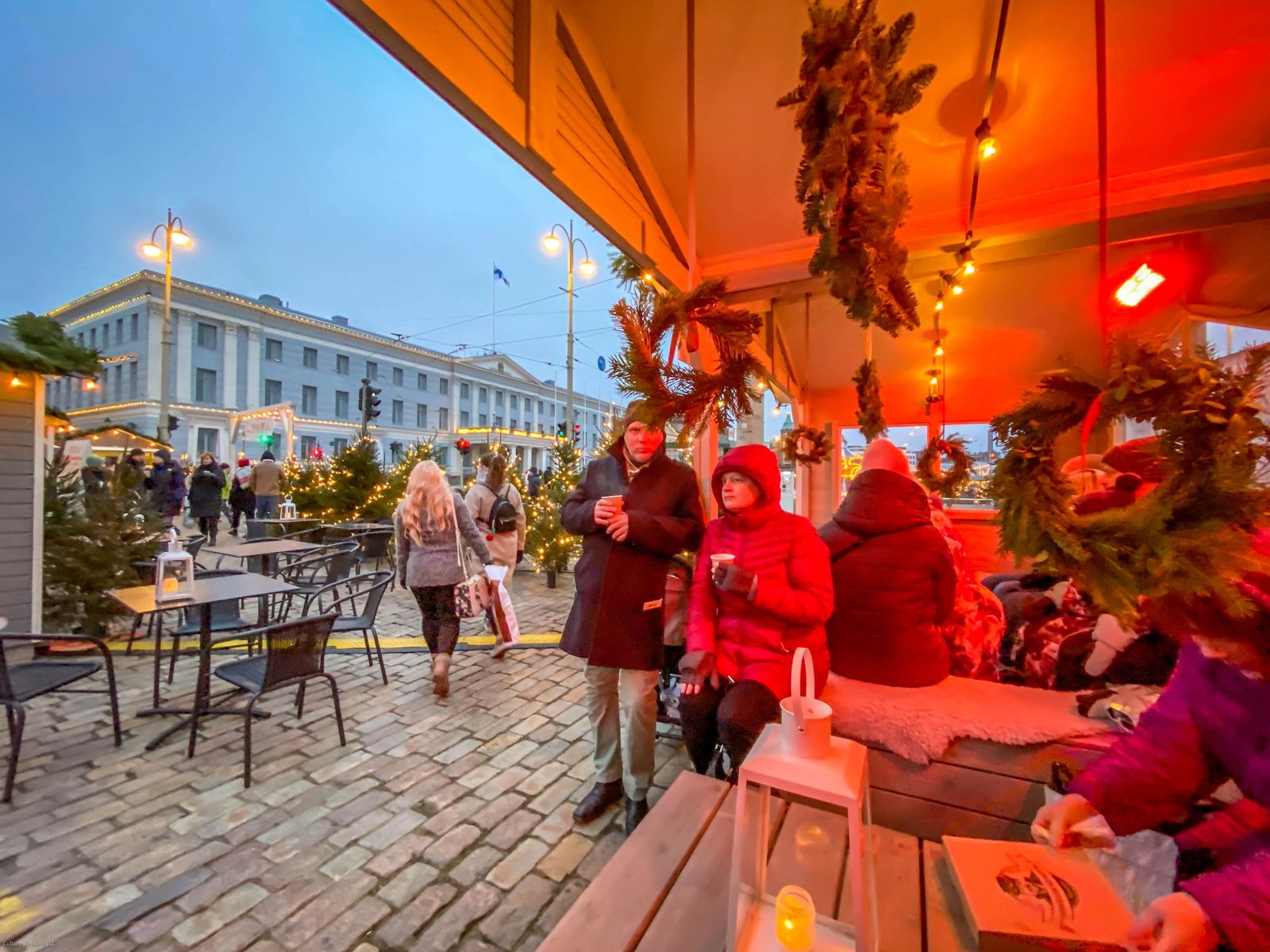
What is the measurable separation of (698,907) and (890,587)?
154 cm

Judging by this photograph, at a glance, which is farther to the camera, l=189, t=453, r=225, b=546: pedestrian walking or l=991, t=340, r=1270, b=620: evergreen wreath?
l=189, t=453, r=225, b=546: pedestrian walking

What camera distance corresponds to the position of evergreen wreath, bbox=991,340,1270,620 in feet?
2.66

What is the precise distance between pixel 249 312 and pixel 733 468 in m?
35.9

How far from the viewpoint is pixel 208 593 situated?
356 cm

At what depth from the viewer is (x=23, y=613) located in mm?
4684

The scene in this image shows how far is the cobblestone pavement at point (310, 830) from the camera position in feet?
6.68

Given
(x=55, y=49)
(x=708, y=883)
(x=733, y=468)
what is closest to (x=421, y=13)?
(x=733, y=468)

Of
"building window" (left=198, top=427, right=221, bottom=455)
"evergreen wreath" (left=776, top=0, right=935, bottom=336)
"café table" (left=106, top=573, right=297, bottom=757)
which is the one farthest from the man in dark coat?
"building window" (left=198, top=427, right=221, bottom=455)

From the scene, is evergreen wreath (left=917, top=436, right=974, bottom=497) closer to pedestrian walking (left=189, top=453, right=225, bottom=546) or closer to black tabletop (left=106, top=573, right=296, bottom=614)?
black tabletop (left=106, top=573, right=296, bottom=614)

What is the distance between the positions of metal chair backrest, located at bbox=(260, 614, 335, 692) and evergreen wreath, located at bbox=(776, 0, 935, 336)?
3.31 metres

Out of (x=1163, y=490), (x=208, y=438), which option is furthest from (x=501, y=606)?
(x=208, y=438)

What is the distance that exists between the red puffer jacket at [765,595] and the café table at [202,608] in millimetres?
3138

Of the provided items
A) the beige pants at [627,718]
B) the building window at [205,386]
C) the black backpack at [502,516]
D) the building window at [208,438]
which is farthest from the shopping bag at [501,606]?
the building window at [205,386]

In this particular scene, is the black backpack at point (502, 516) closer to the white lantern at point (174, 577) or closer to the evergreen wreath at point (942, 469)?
the white lantern at point (174, 577)
